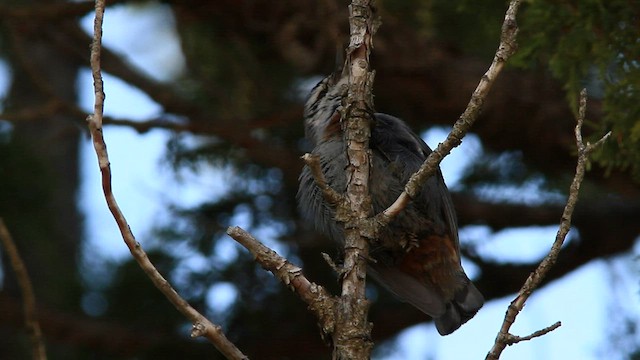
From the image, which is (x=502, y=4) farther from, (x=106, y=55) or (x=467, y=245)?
(x=106, y=55)

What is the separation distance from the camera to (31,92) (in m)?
6.46

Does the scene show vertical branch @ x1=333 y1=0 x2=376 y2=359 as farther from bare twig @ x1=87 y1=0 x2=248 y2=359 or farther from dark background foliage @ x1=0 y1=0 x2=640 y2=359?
dark background foliage @ x1=0 y1=0 x2=640 y2=359

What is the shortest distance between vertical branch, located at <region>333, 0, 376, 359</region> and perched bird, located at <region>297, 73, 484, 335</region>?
885 millimetres

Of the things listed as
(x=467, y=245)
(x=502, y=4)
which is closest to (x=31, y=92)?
(x=467, y=245)

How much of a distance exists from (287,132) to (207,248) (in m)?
0.72

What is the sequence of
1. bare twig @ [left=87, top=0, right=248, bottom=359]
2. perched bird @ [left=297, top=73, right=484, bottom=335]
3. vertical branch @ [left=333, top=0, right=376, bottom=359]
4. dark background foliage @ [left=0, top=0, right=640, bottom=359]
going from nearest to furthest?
1. bare twig @ [left=87, top=0, right=248, bottom=359]
2. vertical branch @ [left=333, top=0, right=376, bottom=359]
3. perched bird @ [left=297, top=73, right=484, bottom=335]
4. dark background foliage @ [left=0, top=0, right=640, bottom=359]

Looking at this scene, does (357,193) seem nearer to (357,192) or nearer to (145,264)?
(357,192)

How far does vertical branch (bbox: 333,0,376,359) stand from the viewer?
2467mm

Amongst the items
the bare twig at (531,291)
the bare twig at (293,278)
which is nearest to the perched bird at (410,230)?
the bare twig at (293,278)

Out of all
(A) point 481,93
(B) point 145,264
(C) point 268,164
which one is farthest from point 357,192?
(C) point 268,164

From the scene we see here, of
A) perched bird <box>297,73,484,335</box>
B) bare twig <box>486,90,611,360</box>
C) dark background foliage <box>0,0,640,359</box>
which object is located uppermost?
dark background foliage <box>0,0,640,359</box>

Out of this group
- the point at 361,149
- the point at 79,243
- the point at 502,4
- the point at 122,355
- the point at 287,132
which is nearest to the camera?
the point at 361,149

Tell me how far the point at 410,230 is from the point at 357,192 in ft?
3.60

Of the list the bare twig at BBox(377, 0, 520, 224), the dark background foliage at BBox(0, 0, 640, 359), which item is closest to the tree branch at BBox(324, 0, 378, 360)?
the bare twig at BBox(377, 0, 520, 224)
